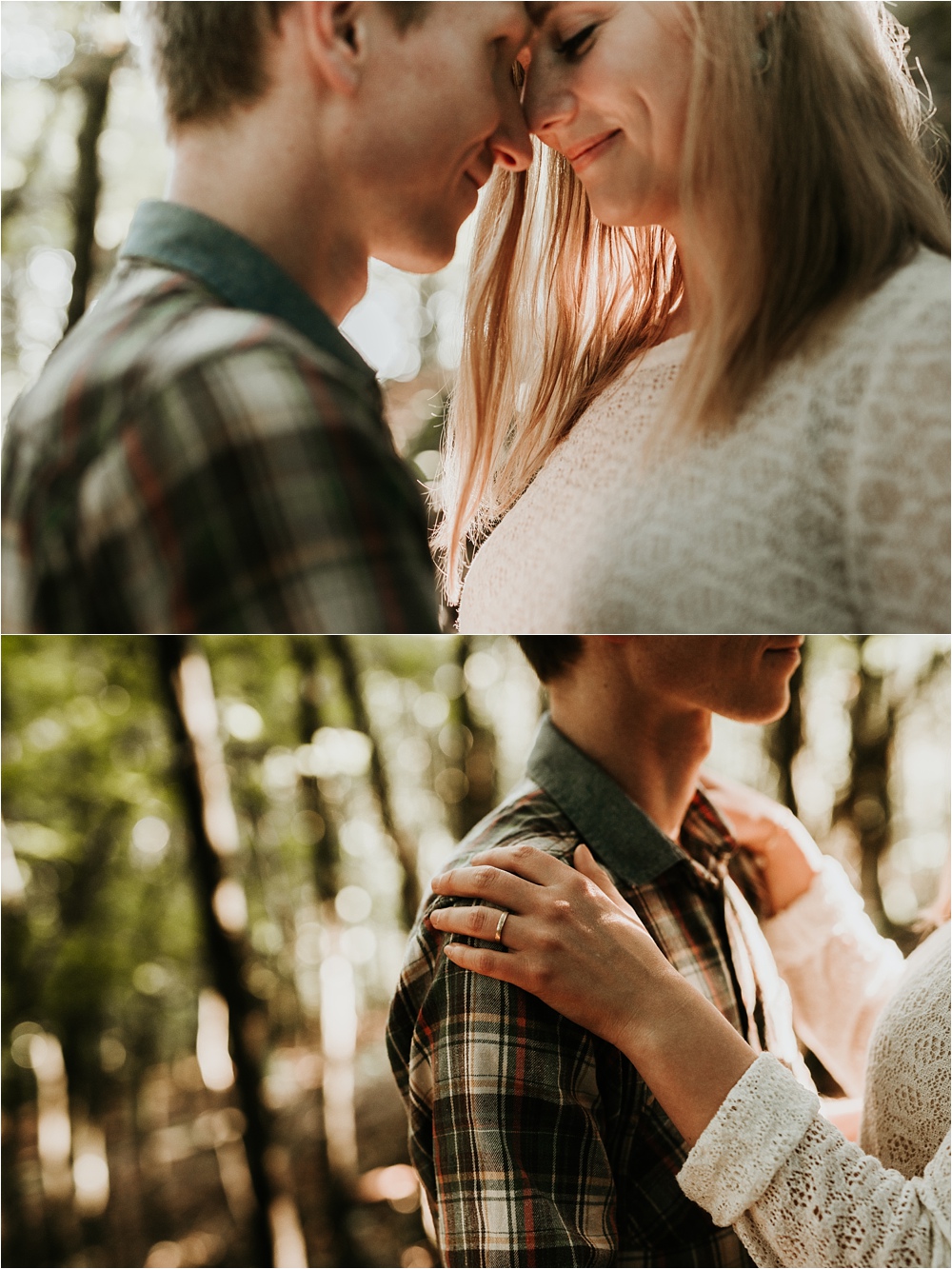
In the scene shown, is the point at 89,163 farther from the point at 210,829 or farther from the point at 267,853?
the point at 267,853

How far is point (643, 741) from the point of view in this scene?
0.82 meters

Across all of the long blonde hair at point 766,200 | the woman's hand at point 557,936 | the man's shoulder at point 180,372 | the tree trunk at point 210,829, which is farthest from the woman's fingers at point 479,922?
the tree trunk at point 210,829

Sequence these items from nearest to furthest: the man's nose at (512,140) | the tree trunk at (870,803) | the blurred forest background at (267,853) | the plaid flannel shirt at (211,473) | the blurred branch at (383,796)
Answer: the plaid flannel shirt at (211,473) → the man's nose at (512,140) → the blurred forest background at (267,853) → the tree trunk at (870,803) → the blurred branch at (383,796)

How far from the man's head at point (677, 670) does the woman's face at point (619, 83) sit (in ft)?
0.88

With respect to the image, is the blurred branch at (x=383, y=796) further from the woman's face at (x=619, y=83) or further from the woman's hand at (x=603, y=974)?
the woman's face at (x=619, y=83)

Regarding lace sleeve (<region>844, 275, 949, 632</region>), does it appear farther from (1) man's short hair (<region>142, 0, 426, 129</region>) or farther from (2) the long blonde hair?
(1) man's short hair (<region>142, 0, 426, 129</region>)

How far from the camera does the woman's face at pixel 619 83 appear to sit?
0.54m

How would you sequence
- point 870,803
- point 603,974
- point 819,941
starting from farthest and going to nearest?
1. point 870,803
2. point 819,941
3. point 603,974

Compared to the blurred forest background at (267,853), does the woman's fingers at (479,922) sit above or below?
above

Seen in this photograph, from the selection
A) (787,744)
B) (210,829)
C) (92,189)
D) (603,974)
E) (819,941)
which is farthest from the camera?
(787,744)

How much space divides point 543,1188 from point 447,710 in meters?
2.94

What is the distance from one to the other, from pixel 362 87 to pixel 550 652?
1.32ft

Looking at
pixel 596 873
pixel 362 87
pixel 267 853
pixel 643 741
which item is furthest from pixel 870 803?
pixel 362 87

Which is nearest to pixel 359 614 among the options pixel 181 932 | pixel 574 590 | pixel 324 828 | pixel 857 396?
pixel 574 590
